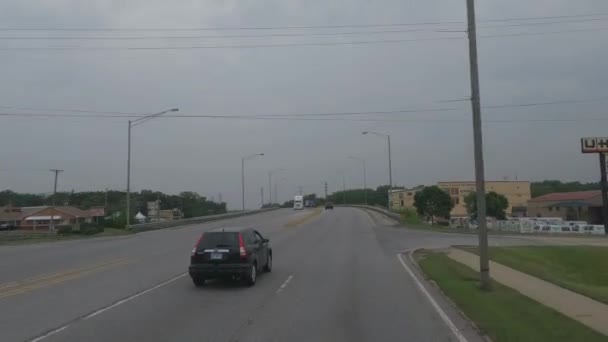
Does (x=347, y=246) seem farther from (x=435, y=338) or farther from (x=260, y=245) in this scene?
(x=435, y=338)

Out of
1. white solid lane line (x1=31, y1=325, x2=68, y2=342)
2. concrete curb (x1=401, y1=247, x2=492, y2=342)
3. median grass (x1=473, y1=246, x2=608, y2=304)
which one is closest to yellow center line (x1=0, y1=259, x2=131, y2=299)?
white solid lane line (x1=31, y1=325, x2=68, y2=342)

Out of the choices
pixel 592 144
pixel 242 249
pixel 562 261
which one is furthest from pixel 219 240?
pixel 592 144

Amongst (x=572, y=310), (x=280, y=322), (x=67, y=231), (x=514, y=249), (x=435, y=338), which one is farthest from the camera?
(x=67, y=231)

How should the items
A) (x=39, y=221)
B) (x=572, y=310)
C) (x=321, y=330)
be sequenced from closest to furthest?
(x=321, y=330) → (x=572, y=310) → (x=39, y=221)

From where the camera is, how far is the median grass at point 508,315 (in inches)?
369

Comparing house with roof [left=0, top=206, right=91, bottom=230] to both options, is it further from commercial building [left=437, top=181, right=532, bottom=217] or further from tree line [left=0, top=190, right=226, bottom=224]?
commercial building [left=437, top=181, right=532, bottom=217]

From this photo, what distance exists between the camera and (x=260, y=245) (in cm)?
1808

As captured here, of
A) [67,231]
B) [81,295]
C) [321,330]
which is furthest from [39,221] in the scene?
[321,330]

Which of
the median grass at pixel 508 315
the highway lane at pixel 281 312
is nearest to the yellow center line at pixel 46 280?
the highway lane at pixel 281 312

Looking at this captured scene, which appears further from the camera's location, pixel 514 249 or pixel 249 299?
pixel 514 249

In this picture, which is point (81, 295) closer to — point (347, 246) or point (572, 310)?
point (572, 310)

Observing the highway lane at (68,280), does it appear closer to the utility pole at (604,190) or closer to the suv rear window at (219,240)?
the suv rear window at (219,240)

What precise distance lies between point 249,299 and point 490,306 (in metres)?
5.03

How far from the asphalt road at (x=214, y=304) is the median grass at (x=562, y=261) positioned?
4365mm
